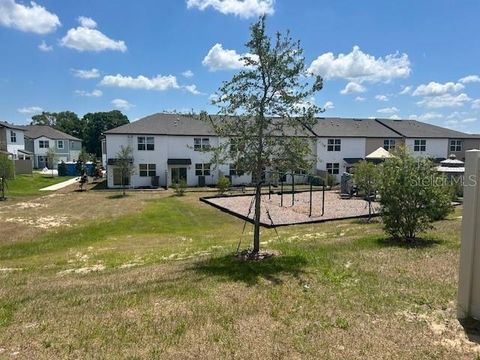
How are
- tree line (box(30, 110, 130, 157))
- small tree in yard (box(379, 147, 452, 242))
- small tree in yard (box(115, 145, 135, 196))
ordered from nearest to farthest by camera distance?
small tree in yard (box(379, 147, 452, 242))
small tree in yard (box(115, 145, 135, 196))
tree line (box(30, 110, 130, 157))

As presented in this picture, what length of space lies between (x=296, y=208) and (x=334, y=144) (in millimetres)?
22546

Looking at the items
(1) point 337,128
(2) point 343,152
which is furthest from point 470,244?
(1) point 337,128

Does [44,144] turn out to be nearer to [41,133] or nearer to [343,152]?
[41,133]

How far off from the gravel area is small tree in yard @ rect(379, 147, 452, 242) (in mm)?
6426

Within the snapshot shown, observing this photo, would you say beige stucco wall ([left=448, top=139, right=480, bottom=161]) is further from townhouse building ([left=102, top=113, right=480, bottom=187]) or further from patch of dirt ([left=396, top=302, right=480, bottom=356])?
patch of dirt ([left=396, top=302, right=480, bottom=356])

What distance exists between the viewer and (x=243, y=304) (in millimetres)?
6195

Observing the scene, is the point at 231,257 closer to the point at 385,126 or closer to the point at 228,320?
the point at 228,320

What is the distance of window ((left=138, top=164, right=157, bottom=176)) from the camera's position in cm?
3897

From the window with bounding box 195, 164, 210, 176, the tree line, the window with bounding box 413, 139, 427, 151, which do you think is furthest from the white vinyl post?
the tree line

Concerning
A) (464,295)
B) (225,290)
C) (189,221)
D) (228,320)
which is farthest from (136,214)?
→ (464,295)

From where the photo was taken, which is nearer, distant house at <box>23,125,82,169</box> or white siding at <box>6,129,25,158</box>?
white siding at <box>6,129,25,158</box>

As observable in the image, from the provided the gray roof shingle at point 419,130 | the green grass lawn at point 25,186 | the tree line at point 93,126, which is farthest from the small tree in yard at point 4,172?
the tree line at point 93,126

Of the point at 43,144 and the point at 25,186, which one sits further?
the point at 43,144

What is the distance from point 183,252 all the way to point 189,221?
8392 millimetres
